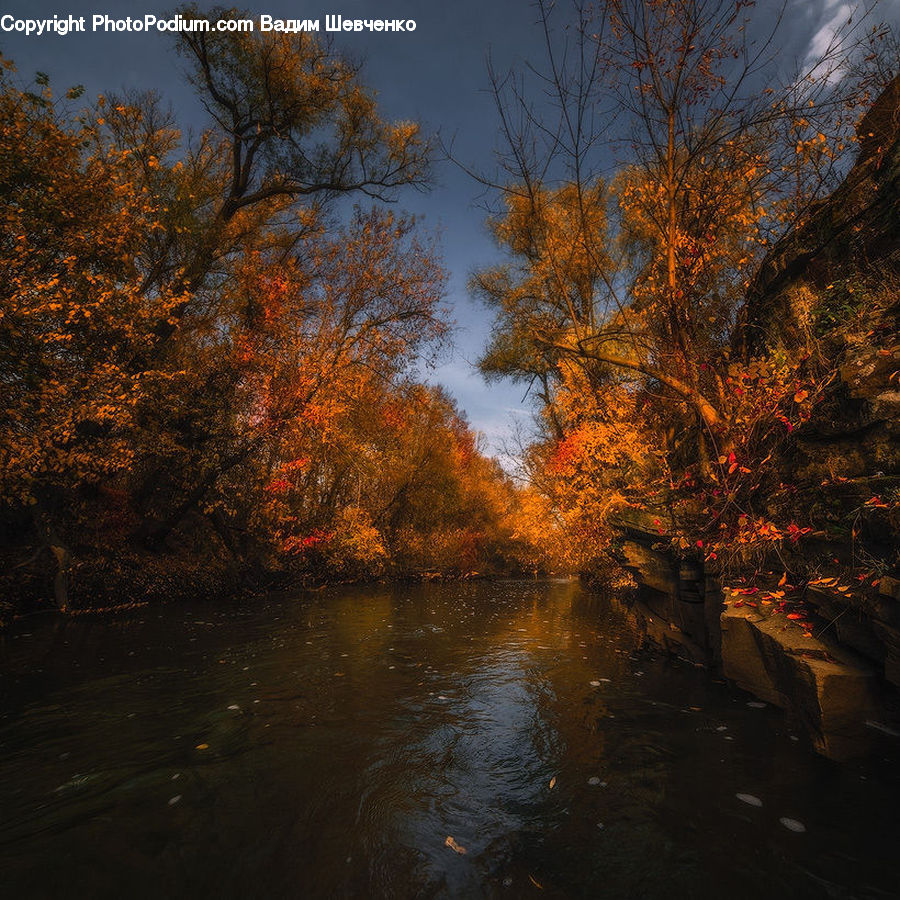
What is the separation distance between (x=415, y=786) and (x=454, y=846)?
936 mm

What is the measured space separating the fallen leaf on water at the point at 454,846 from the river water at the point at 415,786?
0.04m

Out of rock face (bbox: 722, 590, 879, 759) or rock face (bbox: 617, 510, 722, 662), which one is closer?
rock face (bbox: 722, 590, 879, 759)

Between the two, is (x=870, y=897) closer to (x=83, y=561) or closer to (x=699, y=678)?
(x=699, y=678)

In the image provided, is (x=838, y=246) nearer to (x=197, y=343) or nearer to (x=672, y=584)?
(x=672, y=584)

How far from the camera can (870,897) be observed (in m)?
2.93

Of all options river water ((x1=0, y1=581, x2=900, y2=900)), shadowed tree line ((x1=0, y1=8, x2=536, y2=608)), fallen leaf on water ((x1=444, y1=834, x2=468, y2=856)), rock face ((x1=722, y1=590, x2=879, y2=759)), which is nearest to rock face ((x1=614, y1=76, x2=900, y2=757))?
rock face ((x1=722, y1=590, x2=879, y2=759))

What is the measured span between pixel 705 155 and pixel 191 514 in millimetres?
19963

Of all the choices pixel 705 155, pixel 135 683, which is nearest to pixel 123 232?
pixel 135 683

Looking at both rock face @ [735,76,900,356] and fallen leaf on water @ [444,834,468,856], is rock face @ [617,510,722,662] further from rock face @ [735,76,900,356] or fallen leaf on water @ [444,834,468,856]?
fallen leaf on water @ [444,834,468,856]

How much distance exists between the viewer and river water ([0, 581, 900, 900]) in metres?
3.12

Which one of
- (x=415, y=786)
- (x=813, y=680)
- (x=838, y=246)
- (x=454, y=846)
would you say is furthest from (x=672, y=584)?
(x=454, y=846)

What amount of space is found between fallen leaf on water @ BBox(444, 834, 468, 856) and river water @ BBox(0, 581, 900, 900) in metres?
0.04

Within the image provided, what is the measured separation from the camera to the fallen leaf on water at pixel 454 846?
3.37 m

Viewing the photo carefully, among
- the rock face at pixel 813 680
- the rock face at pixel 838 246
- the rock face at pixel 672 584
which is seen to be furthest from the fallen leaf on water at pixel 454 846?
the rock face at pixel 838 246
